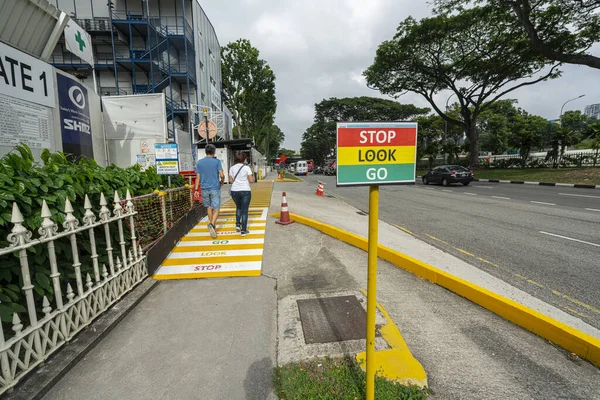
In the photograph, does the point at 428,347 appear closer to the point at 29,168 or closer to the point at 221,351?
the point at 221,351

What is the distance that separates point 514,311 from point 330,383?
2.10 metres

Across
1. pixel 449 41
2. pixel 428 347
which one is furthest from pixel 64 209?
pixel 449 41

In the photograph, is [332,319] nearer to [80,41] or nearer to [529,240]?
[529,240]

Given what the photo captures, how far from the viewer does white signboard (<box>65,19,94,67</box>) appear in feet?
17.2

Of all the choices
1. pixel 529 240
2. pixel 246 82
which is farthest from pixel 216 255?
pixel 246 82

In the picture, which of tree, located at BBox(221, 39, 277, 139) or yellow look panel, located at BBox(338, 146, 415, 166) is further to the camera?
tree, located at BBox(221, 39, 277, 139)

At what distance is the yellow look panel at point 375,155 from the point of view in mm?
1716

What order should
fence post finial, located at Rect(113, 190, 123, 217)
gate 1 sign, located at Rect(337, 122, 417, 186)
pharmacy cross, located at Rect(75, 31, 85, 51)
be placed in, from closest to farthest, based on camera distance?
1. gate 1 sign, located at Rect(337, 122, 417, 186)
2. fence post finial, located at Rect(113, 190, 123, 217)
3. pharmacy cross, located at Rect(75, 31, 85, 51)

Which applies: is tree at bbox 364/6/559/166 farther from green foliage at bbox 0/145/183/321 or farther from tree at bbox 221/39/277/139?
green foliage at bbox 0/145/183/321

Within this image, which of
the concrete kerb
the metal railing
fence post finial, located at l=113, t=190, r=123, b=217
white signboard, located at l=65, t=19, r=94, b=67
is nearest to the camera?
the concrete kerb

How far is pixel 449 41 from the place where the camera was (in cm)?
2292

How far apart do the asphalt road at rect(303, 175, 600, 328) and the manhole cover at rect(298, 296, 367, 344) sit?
2.33 meters

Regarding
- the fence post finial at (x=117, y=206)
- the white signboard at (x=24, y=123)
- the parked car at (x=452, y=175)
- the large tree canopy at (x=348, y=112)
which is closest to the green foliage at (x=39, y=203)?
the fence post finial at (x=117, y=206)

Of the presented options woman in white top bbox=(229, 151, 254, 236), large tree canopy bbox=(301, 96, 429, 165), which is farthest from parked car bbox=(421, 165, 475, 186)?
large tree canopy bbox=(301, 96, 429, 165)
